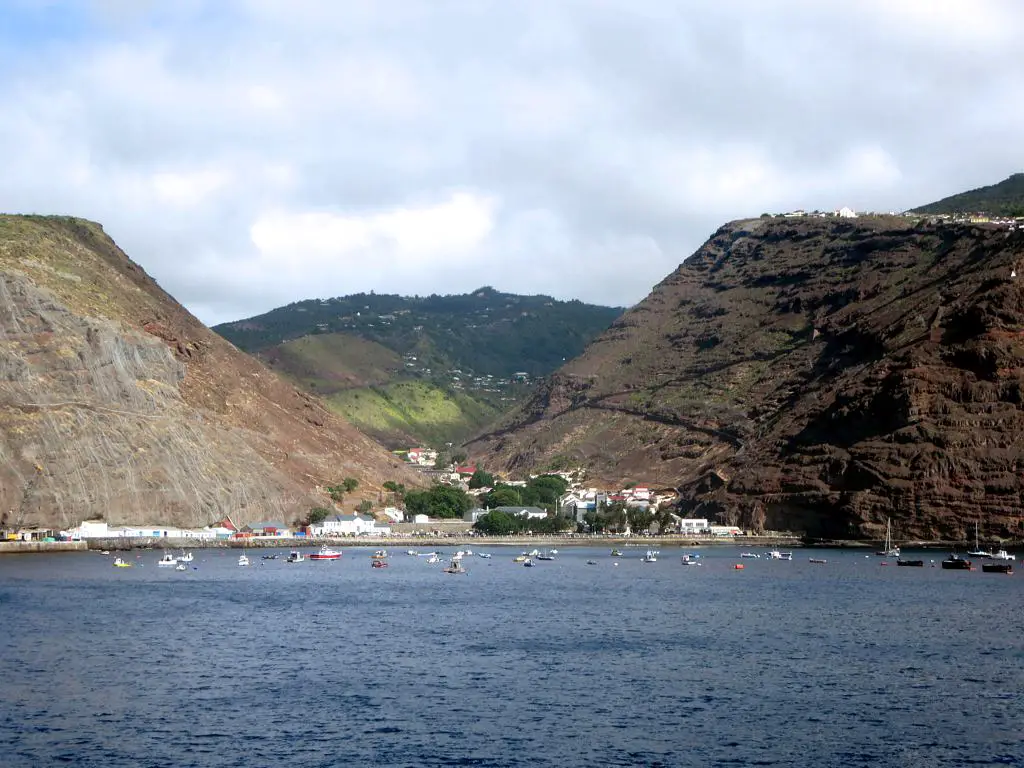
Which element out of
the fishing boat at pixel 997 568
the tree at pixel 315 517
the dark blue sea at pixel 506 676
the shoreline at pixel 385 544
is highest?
the tree at pixel 315 517

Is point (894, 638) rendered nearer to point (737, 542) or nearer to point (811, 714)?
point (811, 714)

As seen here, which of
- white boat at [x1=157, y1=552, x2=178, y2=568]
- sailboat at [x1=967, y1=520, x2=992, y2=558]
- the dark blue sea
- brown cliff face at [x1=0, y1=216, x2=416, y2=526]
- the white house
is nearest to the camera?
the dark blue sea

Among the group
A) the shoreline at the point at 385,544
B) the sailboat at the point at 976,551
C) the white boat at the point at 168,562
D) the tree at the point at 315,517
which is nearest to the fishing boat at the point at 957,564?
the sailboat at the point at 976,551

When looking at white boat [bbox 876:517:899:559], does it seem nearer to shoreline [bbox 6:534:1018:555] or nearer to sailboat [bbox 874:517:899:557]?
sailboat [bbox 874:517:899:557]

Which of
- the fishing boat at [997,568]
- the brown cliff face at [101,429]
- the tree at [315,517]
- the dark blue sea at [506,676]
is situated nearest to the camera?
the dark blue sea at [506,676]

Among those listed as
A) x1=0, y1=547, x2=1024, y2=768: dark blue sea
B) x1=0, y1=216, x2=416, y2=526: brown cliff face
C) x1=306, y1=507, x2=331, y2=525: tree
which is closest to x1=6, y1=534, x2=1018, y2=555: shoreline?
x1=0, y1=216, x2=416, y2=526: brown cliff face

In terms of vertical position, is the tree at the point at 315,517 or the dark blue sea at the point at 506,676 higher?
the tree at the point at 315,517

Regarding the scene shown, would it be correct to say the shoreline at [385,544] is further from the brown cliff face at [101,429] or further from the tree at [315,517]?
the tree at [315,517]

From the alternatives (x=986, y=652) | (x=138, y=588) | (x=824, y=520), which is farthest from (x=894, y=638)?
(x=824, y=520)

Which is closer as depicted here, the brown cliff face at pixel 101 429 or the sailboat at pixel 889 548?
the brown cliff face at pixel 101 429
